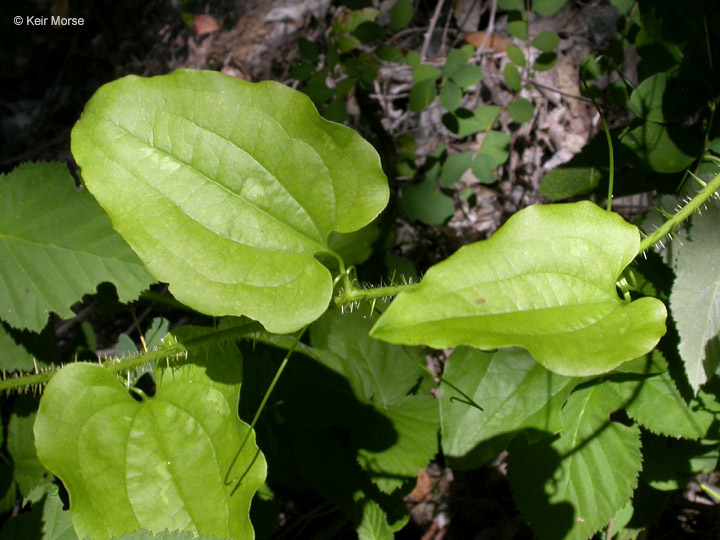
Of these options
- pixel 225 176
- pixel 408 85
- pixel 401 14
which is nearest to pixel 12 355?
pixel 225 176

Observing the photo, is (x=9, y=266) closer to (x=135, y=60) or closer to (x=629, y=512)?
(x=629, y=512)

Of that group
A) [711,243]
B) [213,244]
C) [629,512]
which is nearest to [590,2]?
[711,243]

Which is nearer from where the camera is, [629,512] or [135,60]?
[629,512]

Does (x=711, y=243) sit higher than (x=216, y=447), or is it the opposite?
(x=711, y=243)

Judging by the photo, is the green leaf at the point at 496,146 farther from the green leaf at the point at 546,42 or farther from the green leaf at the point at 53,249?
the green leaf at the point at 53,249

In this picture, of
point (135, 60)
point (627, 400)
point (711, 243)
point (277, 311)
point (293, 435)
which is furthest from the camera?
point (135, 60)

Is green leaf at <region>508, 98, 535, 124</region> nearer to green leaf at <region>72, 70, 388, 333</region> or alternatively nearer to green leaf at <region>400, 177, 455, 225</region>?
green leaf at <region>400, 177, 455, 225</region>

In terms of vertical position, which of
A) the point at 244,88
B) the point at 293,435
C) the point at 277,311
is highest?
the point at 244,88

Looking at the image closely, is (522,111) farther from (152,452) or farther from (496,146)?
(152,452)
